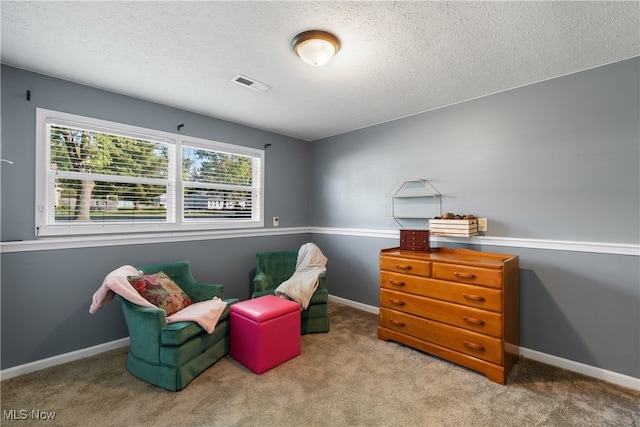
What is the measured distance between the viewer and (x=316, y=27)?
1766 millimetres

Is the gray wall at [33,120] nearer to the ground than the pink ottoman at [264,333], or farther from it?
farther from it

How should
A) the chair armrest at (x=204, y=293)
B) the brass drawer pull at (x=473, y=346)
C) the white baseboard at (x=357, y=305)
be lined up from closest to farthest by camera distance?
the brass drawer pull at (x=473, y=346), the chair armrest at (x=204, y=293), the white baseboard at (x=357, y=305)

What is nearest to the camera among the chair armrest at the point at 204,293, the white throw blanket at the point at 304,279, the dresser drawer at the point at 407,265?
the dresser drawer at the point at 407,265

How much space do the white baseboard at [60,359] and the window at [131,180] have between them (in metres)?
1.06

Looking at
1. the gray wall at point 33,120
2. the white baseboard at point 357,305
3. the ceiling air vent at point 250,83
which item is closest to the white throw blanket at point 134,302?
the gray wall at point 33,120

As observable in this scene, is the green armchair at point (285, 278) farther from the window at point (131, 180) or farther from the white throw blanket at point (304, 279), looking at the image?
the window at point (131, 180)

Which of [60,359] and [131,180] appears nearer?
[60,359]

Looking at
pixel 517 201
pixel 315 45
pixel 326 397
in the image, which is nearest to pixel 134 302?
pixel 326 397

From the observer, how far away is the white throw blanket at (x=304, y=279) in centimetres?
288

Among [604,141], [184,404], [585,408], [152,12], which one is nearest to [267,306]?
[184,404]

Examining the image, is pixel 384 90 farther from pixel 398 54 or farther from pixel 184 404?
pixel 184 404

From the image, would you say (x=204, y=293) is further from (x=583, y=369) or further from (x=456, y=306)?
(x=583, y=369)

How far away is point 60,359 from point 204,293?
4.05ft

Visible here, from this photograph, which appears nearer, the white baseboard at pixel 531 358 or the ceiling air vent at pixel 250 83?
the white baseboard at pixel 531 358
